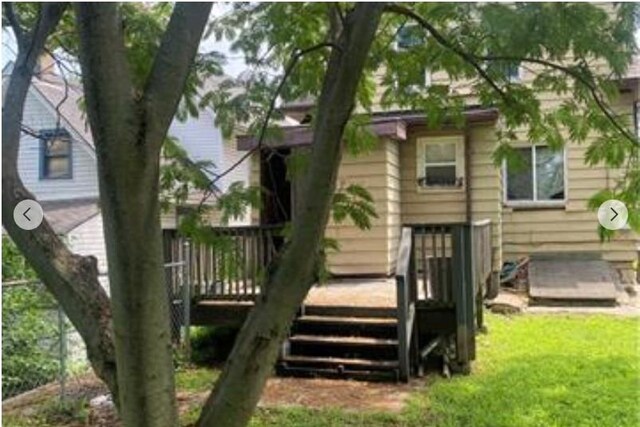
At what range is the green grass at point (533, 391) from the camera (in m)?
5.07

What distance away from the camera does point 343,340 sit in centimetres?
694

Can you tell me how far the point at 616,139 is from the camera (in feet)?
10.6

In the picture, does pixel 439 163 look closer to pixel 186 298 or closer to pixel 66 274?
pixel 186 298

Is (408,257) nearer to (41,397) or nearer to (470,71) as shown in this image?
(470,71)

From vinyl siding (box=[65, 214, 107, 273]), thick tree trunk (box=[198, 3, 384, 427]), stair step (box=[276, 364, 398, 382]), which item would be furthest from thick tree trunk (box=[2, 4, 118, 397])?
vinyl siding (box=[65, 214, 107, 273])

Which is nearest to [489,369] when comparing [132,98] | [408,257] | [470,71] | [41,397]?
[408,257]

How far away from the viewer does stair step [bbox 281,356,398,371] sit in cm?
654

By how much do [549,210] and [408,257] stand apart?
18.5 ft

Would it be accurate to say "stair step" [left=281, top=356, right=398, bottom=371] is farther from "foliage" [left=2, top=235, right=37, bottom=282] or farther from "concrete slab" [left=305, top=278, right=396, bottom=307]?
"foliage" [left=2, top=235, right=37, bottom=282]

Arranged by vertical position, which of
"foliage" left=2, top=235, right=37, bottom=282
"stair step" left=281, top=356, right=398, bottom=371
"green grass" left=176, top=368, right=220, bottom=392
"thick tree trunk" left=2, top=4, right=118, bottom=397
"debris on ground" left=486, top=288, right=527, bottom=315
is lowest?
"green grass" left=176, top=368, right=220, bottom=392

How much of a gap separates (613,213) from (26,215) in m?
2.45

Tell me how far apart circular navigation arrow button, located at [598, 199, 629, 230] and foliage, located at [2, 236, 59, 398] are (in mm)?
5472

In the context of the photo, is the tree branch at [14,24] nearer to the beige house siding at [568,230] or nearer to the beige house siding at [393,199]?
the beige house siding at [393,199]

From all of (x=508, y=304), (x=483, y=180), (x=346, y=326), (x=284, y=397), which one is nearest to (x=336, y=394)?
(x=284, y=397)
